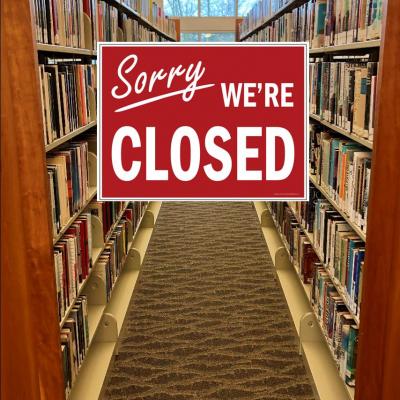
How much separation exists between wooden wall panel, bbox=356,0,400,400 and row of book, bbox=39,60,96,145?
1.01 metres

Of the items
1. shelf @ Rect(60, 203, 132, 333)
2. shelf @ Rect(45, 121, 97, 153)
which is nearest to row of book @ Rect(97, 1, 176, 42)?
shelf @ Rect(45, 121, 97, 153)

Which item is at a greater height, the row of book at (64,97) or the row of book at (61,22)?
the row of book at (61,22)

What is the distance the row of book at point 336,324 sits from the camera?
79.8 inches

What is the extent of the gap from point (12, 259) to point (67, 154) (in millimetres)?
1019

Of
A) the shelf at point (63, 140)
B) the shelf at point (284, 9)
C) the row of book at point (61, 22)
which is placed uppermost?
→ the shelf at point (284, 9)

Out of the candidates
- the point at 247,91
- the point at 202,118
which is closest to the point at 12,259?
the point at 202,118

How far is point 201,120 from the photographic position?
1465 millimetres

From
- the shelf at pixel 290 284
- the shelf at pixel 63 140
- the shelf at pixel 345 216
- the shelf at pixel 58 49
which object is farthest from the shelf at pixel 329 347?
the shelf at pixel 58 49

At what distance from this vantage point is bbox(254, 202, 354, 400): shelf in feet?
7.28

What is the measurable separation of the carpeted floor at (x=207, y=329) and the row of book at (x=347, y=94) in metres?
1.17

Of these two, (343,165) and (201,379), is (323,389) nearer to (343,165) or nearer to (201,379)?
(201,379)

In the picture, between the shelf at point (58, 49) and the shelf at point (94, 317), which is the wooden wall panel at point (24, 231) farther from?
the shelf at point (94, 317)

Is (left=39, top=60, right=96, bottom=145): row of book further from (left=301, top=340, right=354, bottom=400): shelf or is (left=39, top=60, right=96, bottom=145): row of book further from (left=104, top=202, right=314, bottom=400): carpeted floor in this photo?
(left=301, top=340, right=354, bottom=400): shelf

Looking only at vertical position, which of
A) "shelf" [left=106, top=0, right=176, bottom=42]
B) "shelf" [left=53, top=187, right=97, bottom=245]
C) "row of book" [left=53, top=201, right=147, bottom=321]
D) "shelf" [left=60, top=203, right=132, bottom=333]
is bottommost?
"shelf" [left=60, top=203, right=132, bottom=333]
